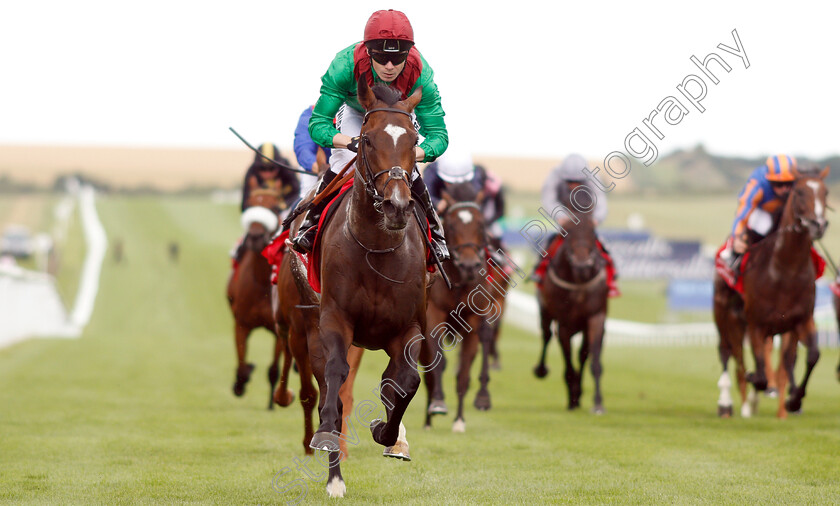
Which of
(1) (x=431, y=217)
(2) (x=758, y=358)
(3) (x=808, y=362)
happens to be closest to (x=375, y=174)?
(1) (x=431, y=217)

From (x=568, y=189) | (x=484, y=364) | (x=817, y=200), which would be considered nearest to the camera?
(x=817, y=200)

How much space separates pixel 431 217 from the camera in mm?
7188

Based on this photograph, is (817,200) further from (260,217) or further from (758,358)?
(260,217)

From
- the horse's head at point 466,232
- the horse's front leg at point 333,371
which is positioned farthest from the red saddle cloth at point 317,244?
the horse's head at point 466,232

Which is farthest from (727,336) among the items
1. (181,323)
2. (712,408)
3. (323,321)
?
(181,323)

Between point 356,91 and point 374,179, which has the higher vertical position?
point 356,91

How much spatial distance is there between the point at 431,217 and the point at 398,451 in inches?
57.8

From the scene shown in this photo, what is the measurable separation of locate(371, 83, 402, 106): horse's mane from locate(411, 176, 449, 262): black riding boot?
0.81m

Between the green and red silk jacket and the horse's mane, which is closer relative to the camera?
the horse's mane

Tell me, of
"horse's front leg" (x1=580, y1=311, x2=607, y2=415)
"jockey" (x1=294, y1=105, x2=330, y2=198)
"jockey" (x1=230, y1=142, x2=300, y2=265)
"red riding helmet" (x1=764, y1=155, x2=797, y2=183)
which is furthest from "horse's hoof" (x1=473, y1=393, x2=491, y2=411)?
"jockey" (x1=294, y1=105, x2=330, y2=198)

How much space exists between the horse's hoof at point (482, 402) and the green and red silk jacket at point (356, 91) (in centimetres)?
600

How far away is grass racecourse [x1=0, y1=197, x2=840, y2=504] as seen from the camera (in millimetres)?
6905

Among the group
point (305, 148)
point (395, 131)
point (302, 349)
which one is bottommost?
point (302, 349)

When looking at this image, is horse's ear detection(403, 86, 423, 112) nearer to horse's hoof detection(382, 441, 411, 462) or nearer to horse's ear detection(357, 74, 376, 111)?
horse's ear detection(357, 74, 376, 111)
